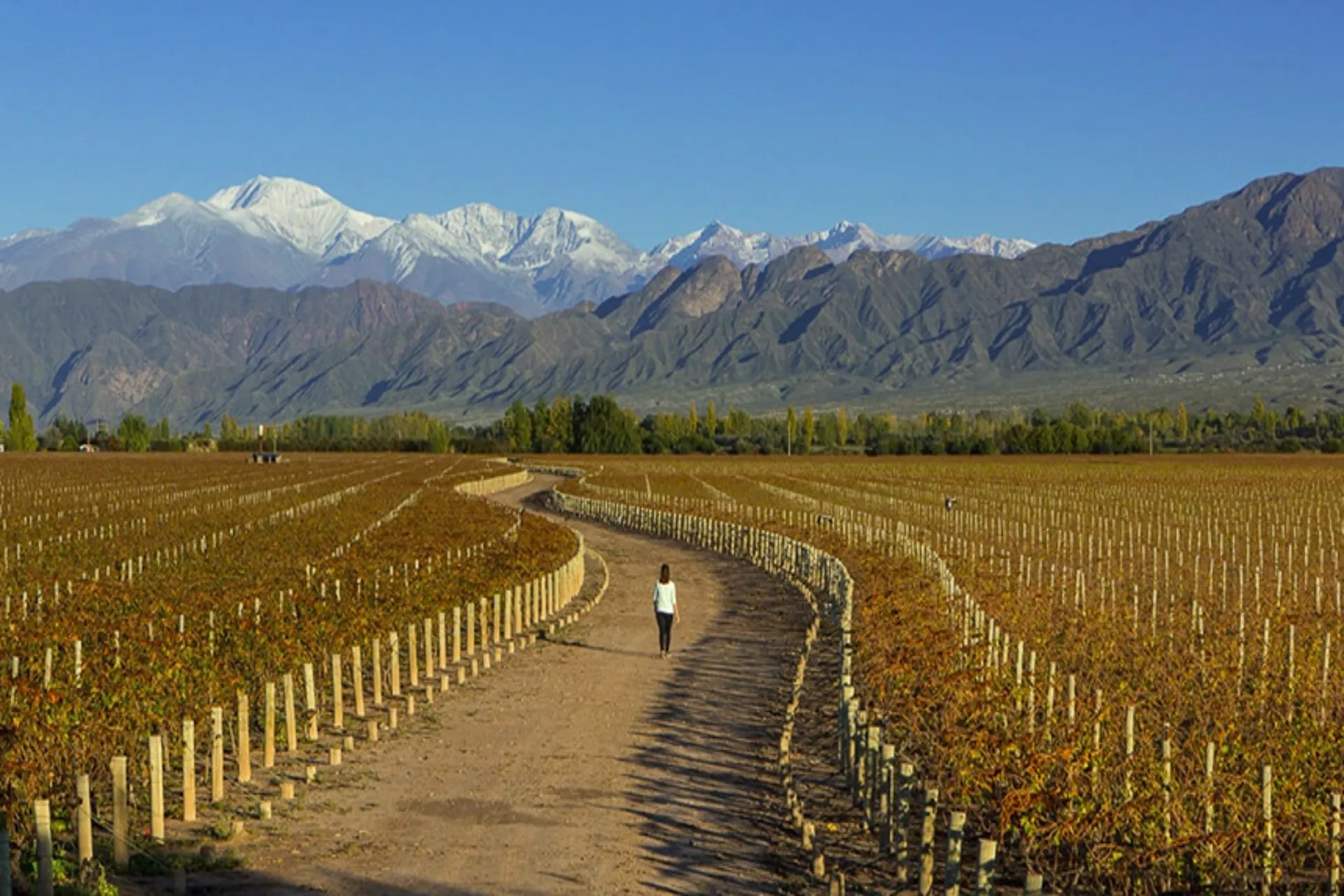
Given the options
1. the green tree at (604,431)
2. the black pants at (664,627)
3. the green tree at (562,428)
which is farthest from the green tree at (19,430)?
the black pants at (664,627)

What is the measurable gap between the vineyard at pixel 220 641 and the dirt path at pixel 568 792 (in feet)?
2.81

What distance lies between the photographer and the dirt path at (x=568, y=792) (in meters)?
13.3

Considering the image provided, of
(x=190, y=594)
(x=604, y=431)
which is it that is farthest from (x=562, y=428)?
(x=190, y=594)

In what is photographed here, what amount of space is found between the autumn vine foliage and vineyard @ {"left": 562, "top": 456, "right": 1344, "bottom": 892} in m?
→ 6.83

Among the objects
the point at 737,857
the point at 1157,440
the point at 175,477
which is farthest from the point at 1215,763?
the point at 1157,440

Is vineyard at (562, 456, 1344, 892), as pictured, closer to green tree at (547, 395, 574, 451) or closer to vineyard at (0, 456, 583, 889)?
vineyard at (0, 456, 583, 889)

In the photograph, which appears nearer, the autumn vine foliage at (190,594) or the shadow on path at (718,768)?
the shadow on path at (718,768)

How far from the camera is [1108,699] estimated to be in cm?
1852

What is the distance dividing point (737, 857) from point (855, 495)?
2409 inches

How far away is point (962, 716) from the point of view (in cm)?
1631

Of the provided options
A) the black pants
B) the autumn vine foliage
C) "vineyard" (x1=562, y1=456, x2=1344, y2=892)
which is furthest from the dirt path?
the autumn vine foliage

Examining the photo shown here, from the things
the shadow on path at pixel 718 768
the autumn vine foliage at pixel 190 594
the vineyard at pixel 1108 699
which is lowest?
the shadow on path at pixel 718 768

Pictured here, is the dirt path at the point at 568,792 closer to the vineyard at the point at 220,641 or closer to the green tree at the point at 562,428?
the vineyard at the point at 220,641

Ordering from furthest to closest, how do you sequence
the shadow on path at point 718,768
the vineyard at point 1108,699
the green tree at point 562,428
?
the green tree at point 562,428
the shadow on path at point 718,768
the vineyard at point 1108,699
